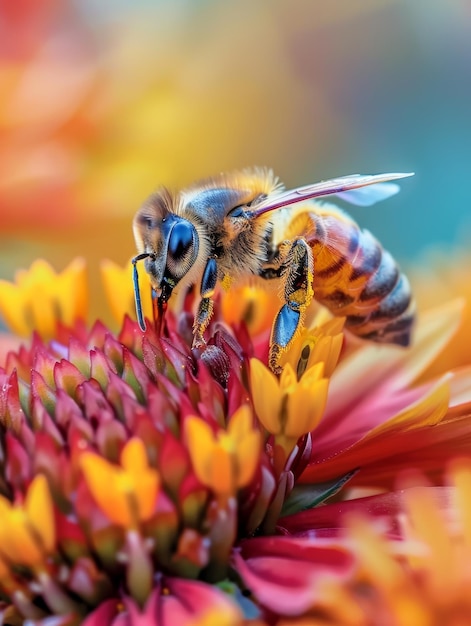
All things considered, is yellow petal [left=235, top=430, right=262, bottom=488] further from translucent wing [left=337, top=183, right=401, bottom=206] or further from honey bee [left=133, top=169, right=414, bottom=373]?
translucent wing [left=337, top=183, right=401, bottom=206]

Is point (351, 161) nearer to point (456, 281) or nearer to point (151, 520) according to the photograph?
point (456, 281)

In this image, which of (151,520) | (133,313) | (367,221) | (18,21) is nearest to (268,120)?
(367,221)

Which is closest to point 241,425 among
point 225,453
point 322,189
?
point 225,453

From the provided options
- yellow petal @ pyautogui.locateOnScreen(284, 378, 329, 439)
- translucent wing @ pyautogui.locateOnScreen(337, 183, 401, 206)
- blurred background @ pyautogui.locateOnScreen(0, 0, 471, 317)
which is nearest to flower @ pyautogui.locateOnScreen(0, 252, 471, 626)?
yellow petal @ pyautogui.locateOnScreen(284, 378, 329, 439)

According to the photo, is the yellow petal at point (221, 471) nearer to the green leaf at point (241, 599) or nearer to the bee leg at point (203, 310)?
the green leaf at point (241, 599)

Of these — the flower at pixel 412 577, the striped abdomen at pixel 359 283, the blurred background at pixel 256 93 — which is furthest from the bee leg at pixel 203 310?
the blurred background at pixel 256 93

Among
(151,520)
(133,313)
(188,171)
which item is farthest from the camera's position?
(188,171)

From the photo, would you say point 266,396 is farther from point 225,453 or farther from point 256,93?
point 256,93
